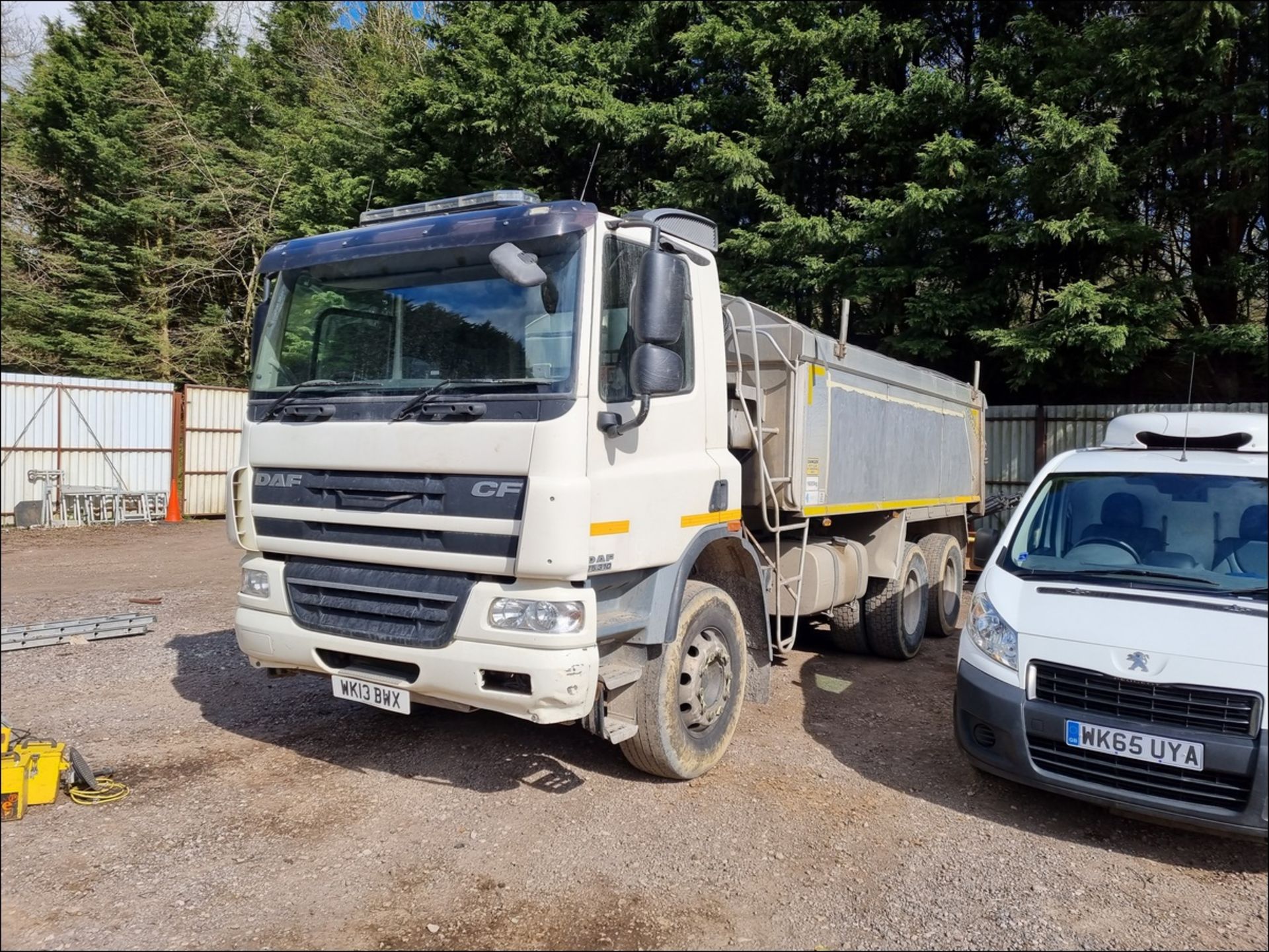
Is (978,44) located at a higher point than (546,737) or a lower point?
higher

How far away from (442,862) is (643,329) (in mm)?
2428

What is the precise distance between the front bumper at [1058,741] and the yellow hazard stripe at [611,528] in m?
1.85

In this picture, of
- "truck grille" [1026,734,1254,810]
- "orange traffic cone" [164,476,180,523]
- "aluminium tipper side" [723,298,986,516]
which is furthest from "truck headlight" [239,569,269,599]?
"orange traffic cone" [164,476,180,523]

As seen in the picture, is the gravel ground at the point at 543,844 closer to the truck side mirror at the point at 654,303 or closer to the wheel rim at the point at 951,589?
the truck side mirror at the point at 654,303

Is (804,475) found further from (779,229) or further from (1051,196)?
(779,229)

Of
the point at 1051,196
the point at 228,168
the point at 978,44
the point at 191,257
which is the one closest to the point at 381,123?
the point at 228,168

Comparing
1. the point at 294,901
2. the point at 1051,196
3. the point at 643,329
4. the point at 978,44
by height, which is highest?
the point at 978,44

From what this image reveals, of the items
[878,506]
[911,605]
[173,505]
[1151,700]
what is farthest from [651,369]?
[173,505]

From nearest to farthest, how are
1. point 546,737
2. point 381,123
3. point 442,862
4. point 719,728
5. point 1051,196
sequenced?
1. point 442,862
2. point 719,728
3. point 546,737
4. point 1051,196
5. point 381,123

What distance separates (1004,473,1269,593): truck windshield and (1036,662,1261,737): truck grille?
612mm

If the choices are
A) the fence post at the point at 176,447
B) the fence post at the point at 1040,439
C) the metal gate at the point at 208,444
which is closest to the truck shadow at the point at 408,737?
the fence post at the point at 1040,439

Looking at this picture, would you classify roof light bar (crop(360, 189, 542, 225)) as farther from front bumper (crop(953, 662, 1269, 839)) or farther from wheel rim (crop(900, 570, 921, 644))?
wheel rim (crop(900, 570, 921, 644))

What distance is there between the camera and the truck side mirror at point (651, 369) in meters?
3.92

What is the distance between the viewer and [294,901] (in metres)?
3.37
